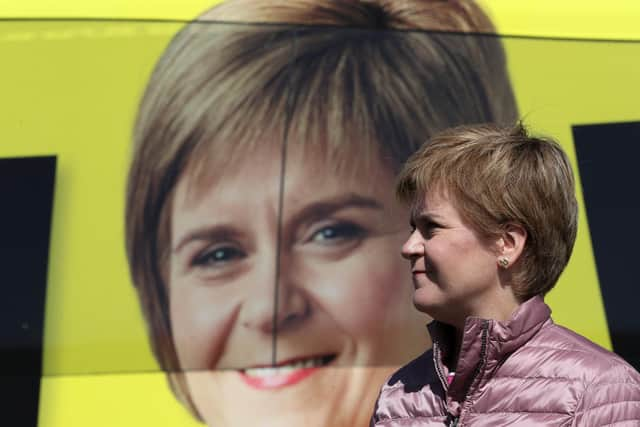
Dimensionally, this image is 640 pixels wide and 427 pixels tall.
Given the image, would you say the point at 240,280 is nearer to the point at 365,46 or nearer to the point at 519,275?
the point at 365,46

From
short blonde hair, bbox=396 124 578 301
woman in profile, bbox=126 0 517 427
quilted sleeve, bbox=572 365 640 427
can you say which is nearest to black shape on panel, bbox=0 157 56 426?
woman in profile, bbox=126 0 517 427

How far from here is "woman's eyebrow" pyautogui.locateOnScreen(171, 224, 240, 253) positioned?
8.93 feet

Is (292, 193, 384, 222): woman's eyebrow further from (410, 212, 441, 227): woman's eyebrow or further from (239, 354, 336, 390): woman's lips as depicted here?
(410, 212, 441, 227): woman's eyebrow

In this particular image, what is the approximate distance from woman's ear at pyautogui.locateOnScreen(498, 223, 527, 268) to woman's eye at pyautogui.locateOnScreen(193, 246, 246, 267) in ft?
4.32

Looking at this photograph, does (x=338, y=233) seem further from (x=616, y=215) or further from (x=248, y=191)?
(x=616, y=215)

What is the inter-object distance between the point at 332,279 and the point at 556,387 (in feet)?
4.46

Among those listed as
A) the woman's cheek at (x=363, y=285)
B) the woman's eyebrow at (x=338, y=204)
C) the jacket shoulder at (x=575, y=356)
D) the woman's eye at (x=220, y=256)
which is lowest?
the jacket shoulder at (x=575, y=356)

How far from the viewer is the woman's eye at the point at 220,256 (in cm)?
271

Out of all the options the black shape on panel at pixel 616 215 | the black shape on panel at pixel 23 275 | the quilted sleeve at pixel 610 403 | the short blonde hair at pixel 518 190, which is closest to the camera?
the quilted sleeve at pixel 610 403

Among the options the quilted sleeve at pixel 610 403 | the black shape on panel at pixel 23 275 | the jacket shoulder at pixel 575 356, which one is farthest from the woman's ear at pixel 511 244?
the black shape on panel at pixel 23 275

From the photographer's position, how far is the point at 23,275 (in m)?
2.69

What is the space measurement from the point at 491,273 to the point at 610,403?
259 millimetres

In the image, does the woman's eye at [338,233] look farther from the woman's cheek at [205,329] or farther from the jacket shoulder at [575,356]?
the jacket shoulder at [575,356]

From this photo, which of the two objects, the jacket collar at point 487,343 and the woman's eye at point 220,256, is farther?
the woman's eye at point 220,256
